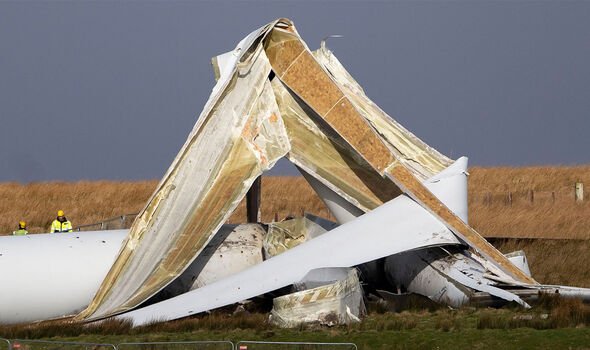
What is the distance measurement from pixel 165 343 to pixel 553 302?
724 centimetres

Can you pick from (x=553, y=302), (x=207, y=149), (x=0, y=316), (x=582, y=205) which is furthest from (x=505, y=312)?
(x=582, y=205)

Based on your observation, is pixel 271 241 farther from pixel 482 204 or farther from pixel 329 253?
pixel 482 204

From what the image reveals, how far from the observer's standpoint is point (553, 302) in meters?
23.2

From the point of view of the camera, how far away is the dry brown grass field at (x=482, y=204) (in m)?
39.3

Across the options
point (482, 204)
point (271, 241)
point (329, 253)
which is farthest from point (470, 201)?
point (329, 253)

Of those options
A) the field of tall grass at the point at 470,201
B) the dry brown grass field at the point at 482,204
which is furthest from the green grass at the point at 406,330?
the field of tall grass at the point at 470,201

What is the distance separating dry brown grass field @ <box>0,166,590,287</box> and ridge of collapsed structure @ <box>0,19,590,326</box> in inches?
258

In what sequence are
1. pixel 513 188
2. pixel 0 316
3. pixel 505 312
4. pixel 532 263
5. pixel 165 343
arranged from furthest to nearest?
pixel 513 188 → pixel 532 263 → pixel 0 316 → pixel 505 312 → pixel 165 343

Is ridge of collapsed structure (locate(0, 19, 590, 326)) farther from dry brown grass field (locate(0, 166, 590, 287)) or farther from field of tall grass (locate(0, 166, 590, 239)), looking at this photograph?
field of tall grass (locate(0, 166, 590, 239))

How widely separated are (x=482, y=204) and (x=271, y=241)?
2224 cm

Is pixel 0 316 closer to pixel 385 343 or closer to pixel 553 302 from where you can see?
pixel 385 343

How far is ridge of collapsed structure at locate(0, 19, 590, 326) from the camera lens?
23969mm

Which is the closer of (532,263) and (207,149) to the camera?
(207,149)

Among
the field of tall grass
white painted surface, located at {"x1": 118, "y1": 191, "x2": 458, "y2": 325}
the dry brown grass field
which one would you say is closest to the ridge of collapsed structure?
white painted surface, located at {"x1": 118, "y1": 191, "x2": 458, "y2": 325}
